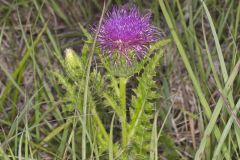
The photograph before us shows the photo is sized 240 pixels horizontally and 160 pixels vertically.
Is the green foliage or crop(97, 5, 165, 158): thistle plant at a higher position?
crop(97, 5, 165, 158): thistle plant

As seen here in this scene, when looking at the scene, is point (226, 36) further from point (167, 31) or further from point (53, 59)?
point (53, 59)

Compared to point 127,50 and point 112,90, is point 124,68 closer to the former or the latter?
point 127,50

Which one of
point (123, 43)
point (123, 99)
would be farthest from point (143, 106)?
point (123, 43)

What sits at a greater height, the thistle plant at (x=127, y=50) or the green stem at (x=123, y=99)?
the thistle plant at (x=127, y=50)

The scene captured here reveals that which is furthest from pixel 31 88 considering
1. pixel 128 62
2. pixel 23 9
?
pixel 128 62
